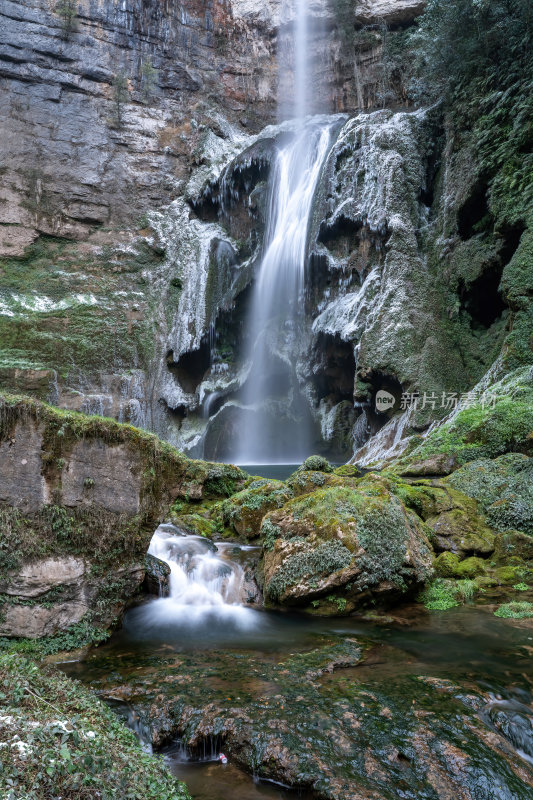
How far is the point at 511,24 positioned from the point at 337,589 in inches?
888

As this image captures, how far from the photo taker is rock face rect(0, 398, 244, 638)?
5.23m

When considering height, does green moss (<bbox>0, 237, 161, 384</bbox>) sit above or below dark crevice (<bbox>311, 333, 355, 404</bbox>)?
above

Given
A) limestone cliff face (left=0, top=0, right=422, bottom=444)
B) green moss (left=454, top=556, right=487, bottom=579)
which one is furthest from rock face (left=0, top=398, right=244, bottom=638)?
limestone cliff face (left=0, top=0, right=422, bottom=444)

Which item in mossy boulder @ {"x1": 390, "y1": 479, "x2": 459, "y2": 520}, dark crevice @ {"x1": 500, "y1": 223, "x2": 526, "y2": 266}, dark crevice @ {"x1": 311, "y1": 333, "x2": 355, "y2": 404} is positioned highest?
dark crevice @ {"x1": 500, "y1": 223, "x2": 526, "y2": 266}

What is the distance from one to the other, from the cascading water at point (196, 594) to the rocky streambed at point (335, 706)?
347 millimetres

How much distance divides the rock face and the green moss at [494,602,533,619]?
15.6 feet

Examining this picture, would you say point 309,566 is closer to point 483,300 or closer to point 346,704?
point 346,704

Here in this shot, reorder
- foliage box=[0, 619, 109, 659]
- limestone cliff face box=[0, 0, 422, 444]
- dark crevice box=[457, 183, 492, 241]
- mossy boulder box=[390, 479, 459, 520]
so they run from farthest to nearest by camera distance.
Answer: limestone cliff face box=[0, 0, 422, 444] → dark crevice box=[457, 183, 492, 241] → mossy boulder box=[390, 479, 459, 520] → foliage box=[0, 619, 109, 659]

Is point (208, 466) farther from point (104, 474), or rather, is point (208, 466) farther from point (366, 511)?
point (104, 474)

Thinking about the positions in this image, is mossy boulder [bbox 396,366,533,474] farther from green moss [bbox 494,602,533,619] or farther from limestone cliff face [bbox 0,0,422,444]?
limestone cliff face [bbox 0,0,422,444]

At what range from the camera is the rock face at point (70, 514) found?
5.23 meters

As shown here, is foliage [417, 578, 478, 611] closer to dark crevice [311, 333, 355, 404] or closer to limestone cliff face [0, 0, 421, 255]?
dark crevice [311, 333, 355, 404]

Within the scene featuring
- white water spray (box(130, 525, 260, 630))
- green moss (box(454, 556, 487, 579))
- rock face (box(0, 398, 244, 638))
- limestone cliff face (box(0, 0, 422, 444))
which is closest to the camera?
rock face (box(0, 398, 244, 638))

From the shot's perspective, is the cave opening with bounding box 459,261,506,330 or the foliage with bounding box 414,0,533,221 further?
the cave opening with bounding box 459,261,506,330
